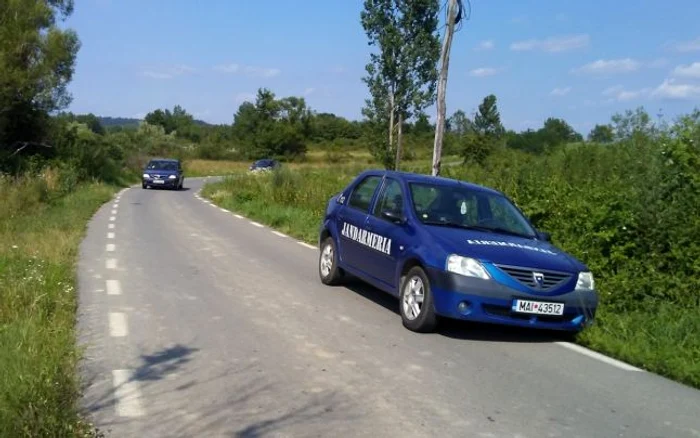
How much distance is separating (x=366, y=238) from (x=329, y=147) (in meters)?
82.0

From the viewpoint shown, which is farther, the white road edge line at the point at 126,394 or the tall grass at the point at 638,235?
the tall grass at the point at 638,235

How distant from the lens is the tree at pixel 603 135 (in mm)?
14382

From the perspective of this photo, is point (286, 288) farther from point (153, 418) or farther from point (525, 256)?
point (153, 418)

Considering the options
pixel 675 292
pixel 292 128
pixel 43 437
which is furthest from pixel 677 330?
pixel 292 128

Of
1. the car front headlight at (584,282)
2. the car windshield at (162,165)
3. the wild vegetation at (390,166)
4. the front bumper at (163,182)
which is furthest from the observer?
the car windshield at (162,165)

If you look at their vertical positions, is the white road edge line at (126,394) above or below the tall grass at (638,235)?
below

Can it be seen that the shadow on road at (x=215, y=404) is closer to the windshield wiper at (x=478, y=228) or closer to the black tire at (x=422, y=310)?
the black tire at (x=422, y=310)

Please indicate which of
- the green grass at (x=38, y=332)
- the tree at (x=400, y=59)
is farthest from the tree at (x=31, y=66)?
the green grass at (x=38, y=332)

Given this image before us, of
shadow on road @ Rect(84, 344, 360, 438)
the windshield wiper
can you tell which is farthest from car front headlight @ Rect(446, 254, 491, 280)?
shadow on road @ Rect(84, 344, 360, 438)

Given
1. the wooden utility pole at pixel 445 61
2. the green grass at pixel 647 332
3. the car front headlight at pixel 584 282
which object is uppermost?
the wooden utility pole at pixel 445 61

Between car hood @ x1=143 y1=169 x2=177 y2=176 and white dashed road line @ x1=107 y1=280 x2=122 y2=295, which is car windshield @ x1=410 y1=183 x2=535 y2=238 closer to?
white dashed road line @ x1=107 y1=280 x2=122 y2=295

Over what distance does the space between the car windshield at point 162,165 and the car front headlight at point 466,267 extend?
33603 millimetres

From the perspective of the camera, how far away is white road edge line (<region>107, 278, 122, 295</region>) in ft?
30.2

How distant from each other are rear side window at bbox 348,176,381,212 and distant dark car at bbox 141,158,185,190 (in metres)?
29.8
